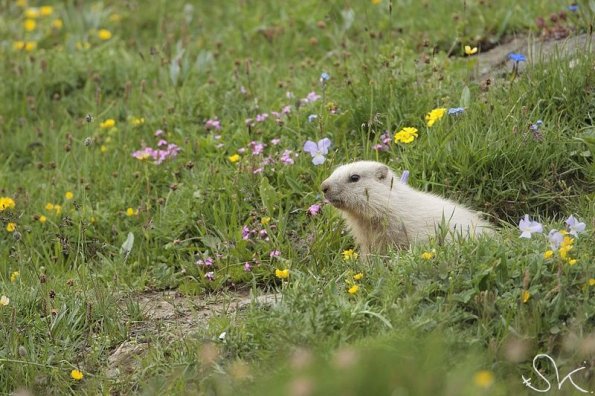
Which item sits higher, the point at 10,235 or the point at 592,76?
the point at 592,76

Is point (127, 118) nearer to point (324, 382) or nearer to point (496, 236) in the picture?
point (496, 236)

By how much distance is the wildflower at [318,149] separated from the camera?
6.37m

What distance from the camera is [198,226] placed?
661 centimetres

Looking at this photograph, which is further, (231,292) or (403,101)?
(403,101)

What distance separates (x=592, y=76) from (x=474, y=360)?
308cm

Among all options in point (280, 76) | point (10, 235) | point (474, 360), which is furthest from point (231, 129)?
point (474, 360)

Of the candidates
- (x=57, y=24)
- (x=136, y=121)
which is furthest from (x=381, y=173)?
(x=57, y=24)

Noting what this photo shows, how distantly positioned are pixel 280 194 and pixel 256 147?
22.5 inches

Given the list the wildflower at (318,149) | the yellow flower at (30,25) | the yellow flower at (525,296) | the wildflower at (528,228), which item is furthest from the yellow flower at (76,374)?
the yellow flower at (30,25)

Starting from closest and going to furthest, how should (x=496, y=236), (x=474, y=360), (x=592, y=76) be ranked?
(x=474, y=360), (x=496, y=236), (x=592, y=76)

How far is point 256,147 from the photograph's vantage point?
6.92 m

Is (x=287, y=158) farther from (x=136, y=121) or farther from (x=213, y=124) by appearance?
(x=136, y=121)

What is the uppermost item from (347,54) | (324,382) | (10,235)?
(324,382)

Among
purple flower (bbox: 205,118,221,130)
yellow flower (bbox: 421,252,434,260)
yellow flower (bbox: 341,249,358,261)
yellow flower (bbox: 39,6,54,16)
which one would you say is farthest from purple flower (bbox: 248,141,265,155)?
yellow flower (bbox: 39,6,54,16)
